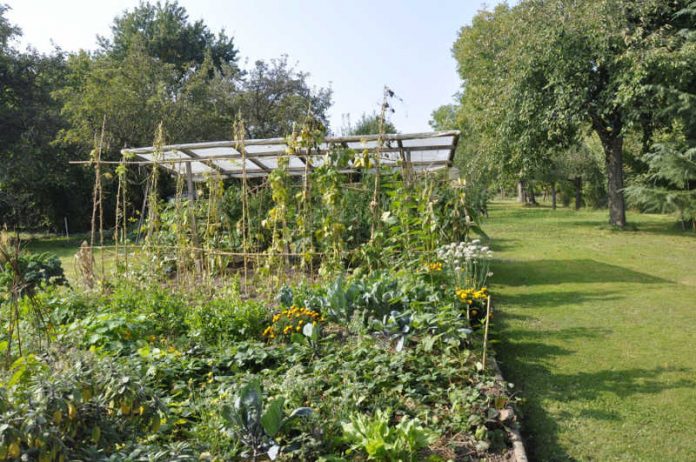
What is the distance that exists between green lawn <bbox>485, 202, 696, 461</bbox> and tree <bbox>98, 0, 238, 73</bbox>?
23.3 metres

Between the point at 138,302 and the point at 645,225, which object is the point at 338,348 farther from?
the point at 645,225

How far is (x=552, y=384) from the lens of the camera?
153 inches

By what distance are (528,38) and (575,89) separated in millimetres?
1882

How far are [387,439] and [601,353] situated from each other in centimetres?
289

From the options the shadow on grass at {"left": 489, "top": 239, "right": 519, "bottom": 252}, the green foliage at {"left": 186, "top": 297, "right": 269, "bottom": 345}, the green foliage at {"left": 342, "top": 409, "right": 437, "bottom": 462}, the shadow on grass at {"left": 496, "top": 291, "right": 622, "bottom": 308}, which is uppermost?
the shadow on grass at {"left": 489, "top": 239, "right": 519, "bottom": 252}

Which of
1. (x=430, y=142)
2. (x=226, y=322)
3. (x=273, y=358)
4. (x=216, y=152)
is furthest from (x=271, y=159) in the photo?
(x=273, y=358)

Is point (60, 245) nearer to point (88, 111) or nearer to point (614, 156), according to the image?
point (88, 111)

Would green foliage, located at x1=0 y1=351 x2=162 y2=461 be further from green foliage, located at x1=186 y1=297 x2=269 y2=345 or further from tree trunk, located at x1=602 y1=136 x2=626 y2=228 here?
tree trunk, located at x1=602 y1=136 x2=626 y2=228

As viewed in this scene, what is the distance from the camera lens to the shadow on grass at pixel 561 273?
798 cm

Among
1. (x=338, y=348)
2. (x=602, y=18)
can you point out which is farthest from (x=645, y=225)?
(x=338, y=348)

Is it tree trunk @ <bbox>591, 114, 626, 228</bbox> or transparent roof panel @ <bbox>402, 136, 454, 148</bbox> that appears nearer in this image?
transparent roof panel @ <bbox>402, 136, 454, 148</bbox>

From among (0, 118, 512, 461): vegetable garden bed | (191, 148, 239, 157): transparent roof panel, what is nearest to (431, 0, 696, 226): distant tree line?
(0, 118, 512, 461): vegetable garden bed

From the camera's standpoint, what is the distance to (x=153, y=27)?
92.7 ft

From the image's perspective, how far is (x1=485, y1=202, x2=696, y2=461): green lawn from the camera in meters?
3.11
